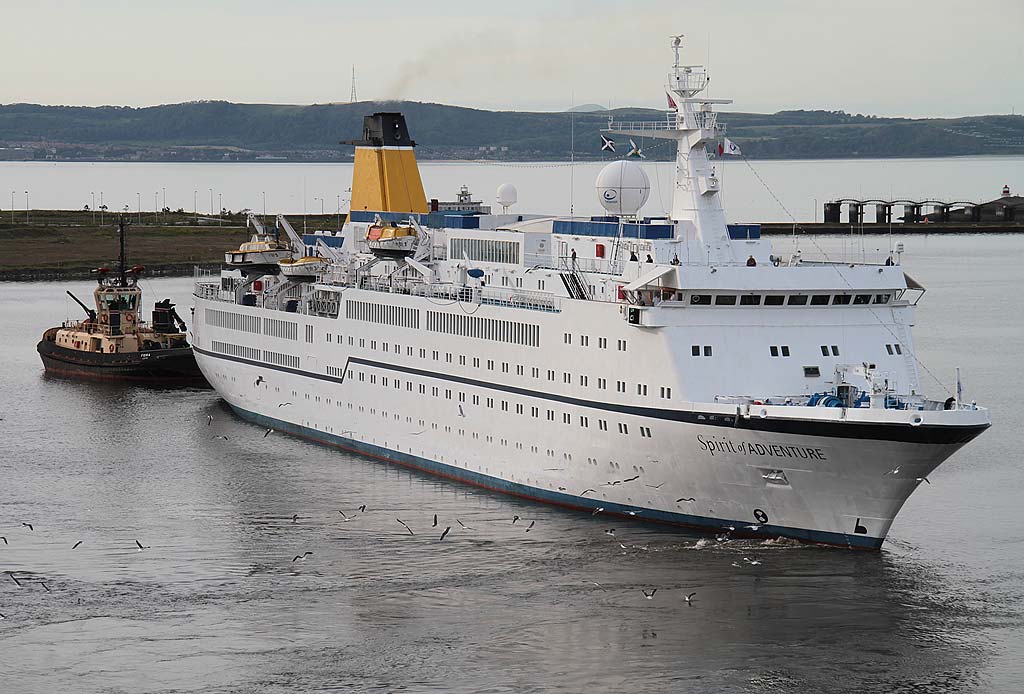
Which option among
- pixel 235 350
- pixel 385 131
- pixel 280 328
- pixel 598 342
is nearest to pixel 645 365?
pixel 598 342

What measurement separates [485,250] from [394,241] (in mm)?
3994

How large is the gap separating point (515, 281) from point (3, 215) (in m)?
123

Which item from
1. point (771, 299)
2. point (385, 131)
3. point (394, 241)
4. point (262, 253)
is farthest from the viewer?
point (262, 253)

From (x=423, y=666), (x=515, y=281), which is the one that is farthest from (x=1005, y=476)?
(x=423, y=666)

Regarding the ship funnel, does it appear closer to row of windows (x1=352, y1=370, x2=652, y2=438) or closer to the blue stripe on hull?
the blue stripe on hull

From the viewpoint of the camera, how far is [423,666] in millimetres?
25406

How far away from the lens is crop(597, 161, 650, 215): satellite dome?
3728cm

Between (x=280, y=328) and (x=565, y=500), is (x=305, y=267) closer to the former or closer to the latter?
(x=280, y=328)

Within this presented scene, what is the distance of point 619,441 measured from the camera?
3247cm

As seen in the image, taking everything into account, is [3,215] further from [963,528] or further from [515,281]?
[963,528]

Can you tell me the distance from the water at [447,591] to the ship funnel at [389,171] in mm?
10774

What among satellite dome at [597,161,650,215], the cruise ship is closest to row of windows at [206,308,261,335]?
the cruise ship

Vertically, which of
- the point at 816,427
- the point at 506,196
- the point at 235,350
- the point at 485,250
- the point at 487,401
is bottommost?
the point at 487,401

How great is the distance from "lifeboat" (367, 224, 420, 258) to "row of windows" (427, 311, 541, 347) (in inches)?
158
